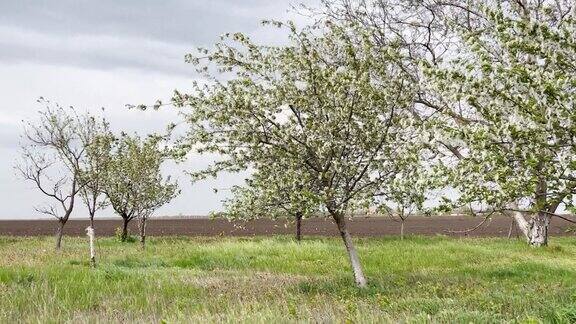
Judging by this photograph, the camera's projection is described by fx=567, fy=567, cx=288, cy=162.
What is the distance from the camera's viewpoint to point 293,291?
14.4 meters

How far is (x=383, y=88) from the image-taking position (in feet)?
47.5

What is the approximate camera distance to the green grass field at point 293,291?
949cm

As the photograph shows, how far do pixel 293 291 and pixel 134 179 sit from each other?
25498 mm

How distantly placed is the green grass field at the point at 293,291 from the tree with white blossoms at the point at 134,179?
11385 millimetres

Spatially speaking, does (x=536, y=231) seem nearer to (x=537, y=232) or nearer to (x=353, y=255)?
(x=537, y=232)

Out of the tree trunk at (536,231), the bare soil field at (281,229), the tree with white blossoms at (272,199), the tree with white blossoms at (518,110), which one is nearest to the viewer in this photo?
the tree with white blossoms at (518,110)

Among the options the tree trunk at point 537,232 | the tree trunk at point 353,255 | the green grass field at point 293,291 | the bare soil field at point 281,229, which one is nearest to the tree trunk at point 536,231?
the tree trunk at point 537,232

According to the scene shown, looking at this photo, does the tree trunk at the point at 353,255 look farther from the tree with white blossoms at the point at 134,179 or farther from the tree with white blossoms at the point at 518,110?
the tree with white blossoms at the point at 134,179

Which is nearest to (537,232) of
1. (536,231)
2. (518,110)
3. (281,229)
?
(536,231)

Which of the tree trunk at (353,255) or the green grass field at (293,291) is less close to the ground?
the tree trunk at (353,255)

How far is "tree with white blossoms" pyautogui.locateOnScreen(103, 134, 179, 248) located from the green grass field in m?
11.4

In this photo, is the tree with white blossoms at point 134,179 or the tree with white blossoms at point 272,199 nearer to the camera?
the tree with white blossoms at point 272,199

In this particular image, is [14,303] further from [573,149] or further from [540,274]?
[540,274]

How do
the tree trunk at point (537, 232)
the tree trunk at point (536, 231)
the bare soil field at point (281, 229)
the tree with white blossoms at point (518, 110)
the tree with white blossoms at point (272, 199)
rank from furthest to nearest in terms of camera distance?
the bare soil field at point (281, 229)
the tree trunk at point (537, 232)
the tree trunk at point (536, 231)
the tree with white blossoms at point (272, 199)
the tree with white blossoms at point (518, 110)
